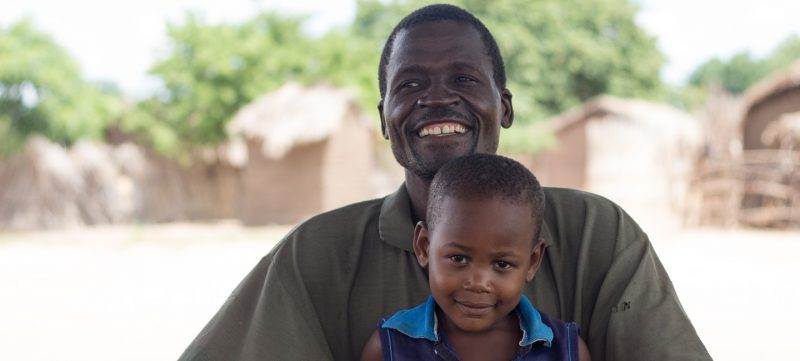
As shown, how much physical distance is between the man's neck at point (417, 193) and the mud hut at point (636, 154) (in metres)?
16.3

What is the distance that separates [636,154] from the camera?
756 inches

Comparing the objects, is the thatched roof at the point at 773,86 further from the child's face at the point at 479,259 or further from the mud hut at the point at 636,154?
the child's face at the point at 479,259

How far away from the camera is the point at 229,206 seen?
2322cm

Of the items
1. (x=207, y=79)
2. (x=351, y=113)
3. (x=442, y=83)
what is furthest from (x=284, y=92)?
(x=442, y=83)

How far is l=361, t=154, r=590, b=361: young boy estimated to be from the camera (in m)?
1.96

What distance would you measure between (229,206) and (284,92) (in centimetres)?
635

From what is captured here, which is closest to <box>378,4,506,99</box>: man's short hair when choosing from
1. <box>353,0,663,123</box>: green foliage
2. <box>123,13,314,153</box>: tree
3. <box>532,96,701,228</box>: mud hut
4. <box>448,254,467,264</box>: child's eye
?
<box>448,254,467,264</box>: child's eye

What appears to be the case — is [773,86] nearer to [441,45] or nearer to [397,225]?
[441,45]

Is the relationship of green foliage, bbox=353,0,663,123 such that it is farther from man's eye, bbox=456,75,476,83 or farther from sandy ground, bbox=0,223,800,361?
man's eye, bbox=456,75,476,83

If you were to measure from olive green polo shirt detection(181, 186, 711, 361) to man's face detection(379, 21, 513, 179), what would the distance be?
157 millimetres

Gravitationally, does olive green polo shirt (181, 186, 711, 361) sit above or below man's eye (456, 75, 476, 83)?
below

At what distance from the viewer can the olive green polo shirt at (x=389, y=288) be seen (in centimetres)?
204

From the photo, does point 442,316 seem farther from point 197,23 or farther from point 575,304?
point 197,23

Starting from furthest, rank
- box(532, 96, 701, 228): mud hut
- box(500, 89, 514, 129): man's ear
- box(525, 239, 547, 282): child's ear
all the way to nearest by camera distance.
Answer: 1. box(532, 96, 701, 228): mud hut
2. box(500, 89, 514, 129): man's ear
3. box(525, 239, 547, 282): child's ear
